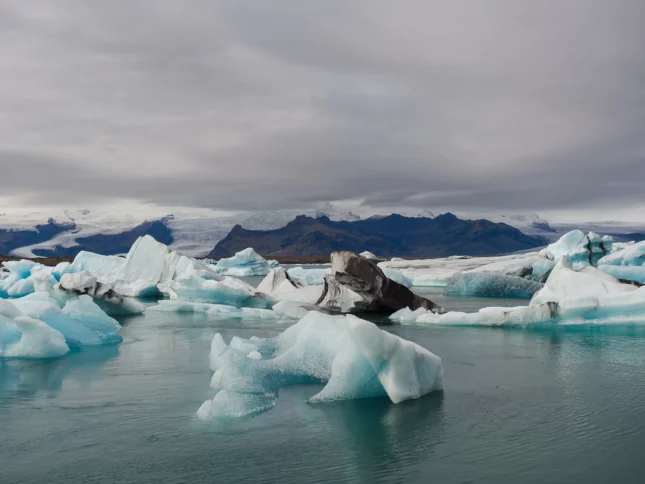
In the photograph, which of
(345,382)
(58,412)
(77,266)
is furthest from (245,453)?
(77,266)

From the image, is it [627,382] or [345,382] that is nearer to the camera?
[345,382]

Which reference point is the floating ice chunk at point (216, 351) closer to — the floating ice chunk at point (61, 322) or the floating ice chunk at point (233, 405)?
the floating ice chunk at point (233, 405)

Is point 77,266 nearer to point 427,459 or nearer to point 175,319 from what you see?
point 175,319

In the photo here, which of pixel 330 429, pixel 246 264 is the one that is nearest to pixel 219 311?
pixel 330 429

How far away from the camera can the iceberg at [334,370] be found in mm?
6078

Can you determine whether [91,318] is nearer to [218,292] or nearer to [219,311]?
[219,311]

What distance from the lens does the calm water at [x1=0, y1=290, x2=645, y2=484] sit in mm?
4473

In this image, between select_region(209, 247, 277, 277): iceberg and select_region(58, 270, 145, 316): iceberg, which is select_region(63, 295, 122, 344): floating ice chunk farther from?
select_region(209, 247, 277, 277): iceberg

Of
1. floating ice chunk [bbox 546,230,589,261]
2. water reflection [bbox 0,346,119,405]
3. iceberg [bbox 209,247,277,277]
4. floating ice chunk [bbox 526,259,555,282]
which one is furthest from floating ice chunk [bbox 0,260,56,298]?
iceberg [bbox 209,247,277,277]

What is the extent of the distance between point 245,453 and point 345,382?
1.82 m

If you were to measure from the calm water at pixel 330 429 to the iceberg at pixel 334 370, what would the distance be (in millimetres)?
170

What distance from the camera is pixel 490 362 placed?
28.9 ft

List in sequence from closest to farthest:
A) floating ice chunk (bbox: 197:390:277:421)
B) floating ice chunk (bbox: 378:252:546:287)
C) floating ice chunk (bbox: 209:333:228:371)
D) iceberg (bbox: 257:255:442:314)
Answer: floating ice chunk (bbox: 197:390:277:421)
floating ice chunk (bbox: 209:333:228:371)
iceberg (bbox: 257:255:442:314)
floating ice chunk (bbox: 378:252:546:287)

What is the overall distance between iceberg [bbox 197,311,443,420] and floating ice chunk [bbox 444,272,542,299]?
16.9 m
